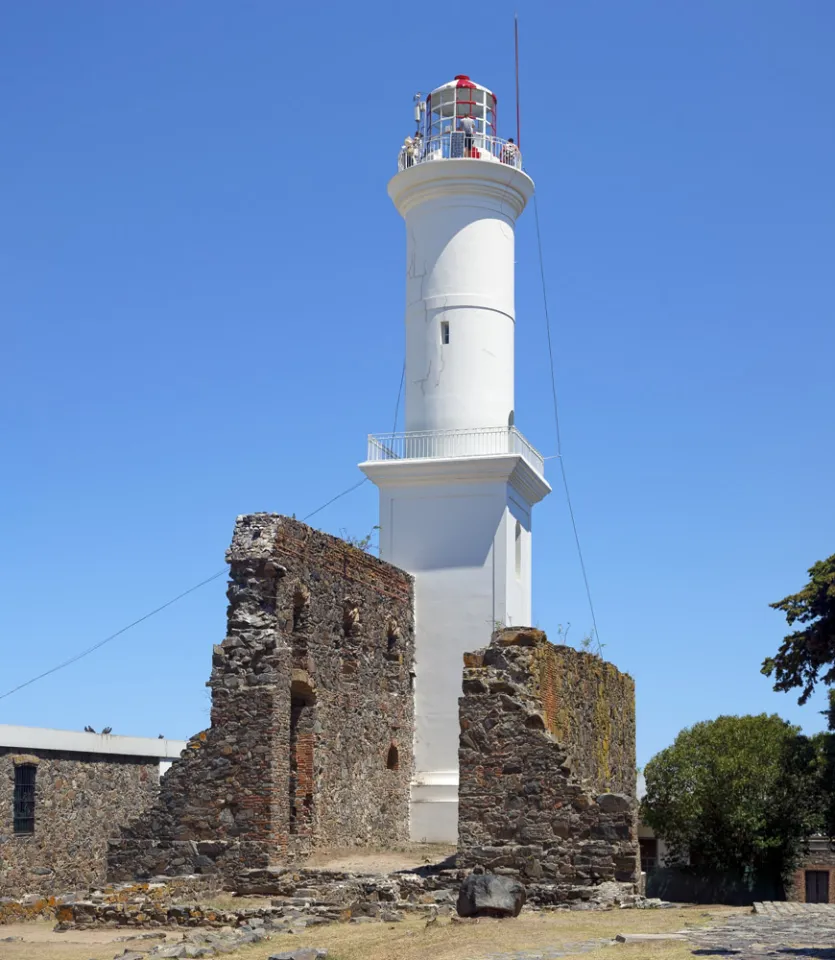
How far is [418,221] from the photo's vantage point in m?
28.2

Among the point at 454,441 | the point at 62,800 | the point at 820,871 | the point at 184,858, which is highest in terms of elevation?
the point at 454,441

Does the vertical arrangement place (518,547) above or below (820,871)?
above

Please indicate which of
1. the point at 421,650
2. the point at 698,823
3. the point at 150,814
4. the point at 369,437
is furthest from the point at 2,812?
the point at 698,823

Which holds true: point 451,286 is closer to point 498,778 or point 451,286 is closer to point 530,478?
point 530,478

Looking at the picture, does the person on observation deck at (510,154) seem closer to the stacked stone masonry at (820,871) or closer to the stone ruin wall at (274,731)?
the stone ruin wall at (274,731)

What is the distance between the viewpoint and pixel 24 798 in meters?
23.0

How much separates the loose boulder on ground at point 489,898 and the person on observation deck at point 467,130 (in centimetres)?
1623

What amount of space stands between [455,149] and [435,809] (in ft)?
39.9

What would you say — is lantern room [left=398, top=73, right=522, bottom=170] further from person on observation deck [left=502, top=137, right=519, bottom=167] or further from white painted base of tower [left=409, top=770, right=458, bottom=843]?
white painted base of tower [left=409, top=770, right=458, bottom=843]

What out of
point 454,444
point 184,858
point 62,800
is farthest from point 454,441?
point 184,858

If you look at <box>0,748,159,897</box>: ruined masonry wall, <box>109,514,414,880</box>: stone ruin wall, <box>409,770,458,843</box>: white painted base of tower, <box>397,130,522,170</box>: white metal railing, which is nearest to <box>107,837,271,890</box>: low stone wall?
<box>109,514,414,880</box>: stone ruin wall

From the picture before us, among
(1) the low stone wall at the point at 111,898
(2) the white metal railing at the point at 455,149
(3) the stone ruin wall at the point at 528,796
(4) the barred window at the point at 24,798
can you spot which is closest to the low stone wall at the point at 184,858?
(1) the low stone wall at the point at 111,898

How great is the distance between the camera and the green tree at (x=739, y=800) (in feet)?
111

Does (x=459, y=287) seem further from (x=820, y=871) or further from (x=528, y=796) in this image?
(x=820, y=871)
